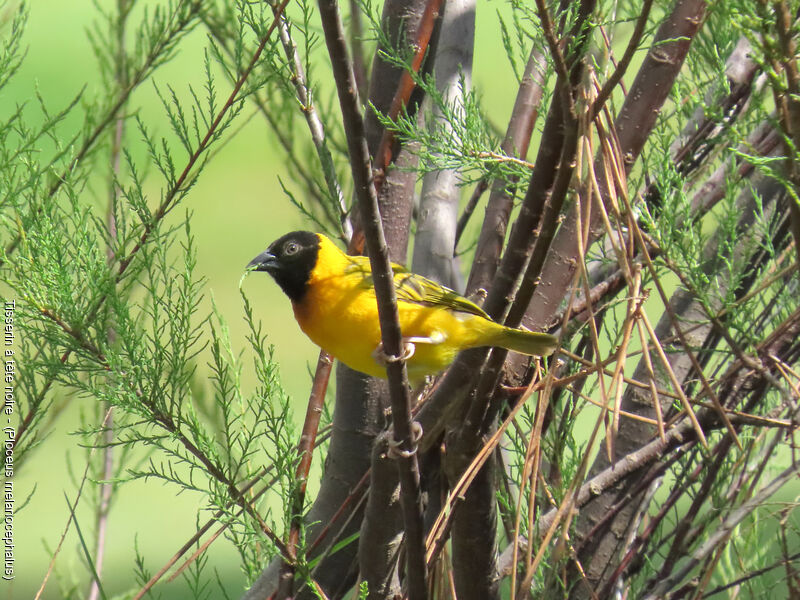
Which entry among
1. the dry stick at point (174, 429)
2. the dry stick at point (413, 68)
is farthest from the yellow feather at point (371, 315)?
the dry stick at point (174, 429)

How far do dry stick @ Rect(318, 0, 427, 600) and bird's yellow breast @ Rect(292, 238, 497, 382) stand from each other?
0.81m

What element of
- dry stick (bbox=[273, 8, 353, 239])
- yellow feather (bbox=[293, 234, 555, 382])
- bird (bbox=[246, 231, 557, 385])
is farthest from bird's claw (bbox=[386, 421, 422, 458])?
dry stick (bbox=[273, 8, 353, 239])

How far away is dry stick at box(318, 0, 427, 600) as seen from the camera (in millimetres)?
1189

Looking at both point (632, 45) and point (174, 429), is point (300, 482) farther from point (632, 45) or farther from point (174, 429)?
point (632, 45)

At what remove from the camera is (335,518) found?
2.20 metres

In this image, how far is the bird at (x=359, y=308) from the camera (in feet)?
8.23

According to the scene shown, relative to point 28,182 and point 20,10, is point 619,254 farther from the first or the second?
point 20,10

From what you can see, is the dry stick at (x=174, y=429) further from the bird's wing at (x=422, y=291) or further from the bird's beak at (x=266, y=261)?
the bird's beak at (x=266, y=261)

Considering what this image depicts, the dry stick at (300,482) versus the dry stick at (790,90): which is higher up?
the dry stick at (790,90)

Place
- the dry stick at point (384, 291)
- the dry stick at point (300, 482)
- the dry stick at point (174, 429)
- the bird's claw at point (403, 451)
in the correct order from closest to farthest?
the dry stick at point (384, 291), the bird's claw at point (403, 451), the dry stick at point (174, 429), the dry stick at point (300, 482)

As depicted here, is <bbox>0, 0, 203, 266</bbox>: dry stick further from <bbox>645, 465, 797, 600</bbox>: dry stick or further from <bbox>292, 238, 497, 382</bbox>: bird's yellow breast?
<bbox>645, 465, 797, 600</bbox>: dry stick

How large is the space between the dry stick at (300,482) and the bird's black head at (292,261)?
59cm

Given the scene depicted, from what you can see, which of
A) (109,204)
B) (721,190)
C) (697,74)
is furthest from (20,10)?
(721,190)

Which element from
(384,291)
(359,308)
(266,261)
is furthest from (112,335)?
(384,291)
